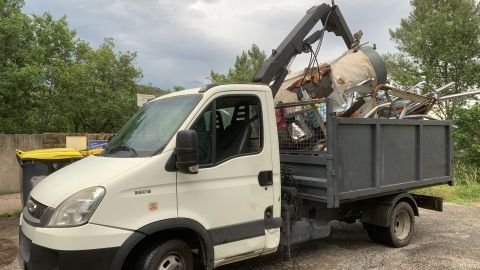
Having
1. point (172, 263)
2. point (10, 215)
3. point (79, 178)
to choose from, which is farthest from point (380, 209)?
point (10, 215)

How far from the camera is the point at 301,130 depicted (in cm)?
602

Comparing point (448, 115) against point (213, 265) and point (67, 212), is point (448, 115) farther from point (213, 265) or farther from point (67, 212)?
point (67, 212)

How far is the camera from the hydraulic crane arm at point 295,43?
6.20 m

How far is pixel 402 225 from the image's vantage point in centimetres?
698

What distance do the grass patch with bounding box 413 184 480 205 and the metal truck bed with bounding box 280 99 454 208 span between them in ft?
16.9

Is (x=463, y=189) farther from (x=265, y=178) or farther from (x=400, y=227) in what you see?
(x=265, y=178)

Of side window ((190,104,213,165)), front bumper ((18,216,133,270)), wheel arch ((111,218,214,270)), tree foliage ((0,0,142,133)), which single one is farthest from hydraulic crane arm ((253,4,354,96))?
tree foliage ((0,0,142,133))

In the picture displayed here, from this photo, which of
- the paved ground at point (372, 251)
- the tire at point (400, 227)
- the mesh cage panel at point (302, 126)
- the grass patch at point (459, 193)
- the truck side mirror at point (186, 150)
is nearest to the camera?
the truck side mirror at point (186, 150)

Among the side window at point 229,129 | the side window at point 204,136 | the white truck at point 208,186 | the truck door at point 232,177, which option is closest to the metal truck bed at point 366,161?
the white truck at point 208,186

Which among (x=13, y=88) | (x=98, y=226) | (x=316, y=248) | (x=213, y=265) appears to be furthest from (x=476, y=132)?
(x=13, y=88)

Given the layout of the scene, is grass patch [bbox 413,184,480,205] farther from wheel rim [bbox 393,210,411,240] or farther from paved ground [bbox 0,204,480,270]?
wheel rim [bbox 393,210,411,240]

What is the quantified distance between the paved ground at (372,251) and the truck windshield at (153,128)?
2204mm

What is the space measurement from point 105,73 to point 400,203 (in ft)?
60.4

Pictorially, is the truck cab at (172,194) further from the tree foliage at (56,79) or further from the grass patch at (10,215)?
the tree foliage at (56,79)
